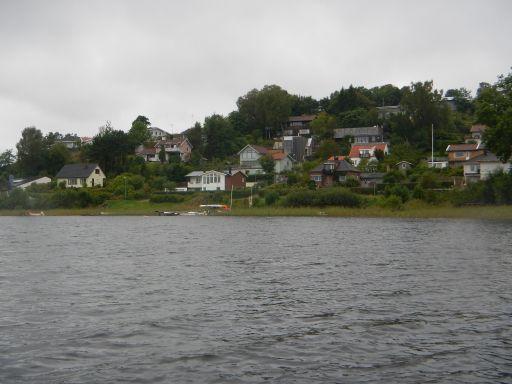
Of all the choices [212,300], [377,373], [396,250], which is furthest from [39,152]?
[377,373]

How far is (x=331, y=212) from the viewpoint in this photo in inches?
2734

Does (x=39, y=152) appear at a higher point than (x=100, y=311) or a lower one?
higher

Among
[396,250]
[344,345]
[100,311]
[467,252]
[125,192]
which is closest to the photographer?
[344,345]

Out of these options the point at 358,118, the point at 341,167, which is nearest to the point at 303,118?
the point at 358,118

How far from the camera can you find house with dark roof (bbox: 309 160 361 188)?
84000 mm

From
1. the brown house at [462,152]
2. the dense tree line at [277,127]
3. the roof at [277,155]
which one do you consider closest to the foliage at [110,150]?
the dense tree line at [277,127]

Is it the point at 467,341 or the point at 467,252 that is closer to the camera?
the point at 467,341

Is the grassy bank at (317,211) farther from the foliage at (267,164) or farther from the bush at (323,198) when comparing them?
the foliage at (267,164)

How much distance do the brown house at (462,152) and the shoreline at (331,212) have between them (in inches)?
913

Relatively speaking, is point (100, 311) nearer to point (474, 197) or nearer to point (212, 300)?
point (212, 300)

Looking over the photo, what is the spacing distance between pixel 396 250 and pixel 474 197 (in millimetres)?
38378

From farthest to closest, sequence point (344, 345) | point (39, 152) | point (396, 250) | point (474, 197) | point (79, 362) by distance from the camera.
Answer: point (39, 152), point (474, 197), point (396, 250), point (344, 345), point (79, 362)

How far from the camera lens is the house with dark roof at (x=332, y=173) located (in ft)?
276

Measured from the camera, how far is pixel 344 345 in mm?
12664
